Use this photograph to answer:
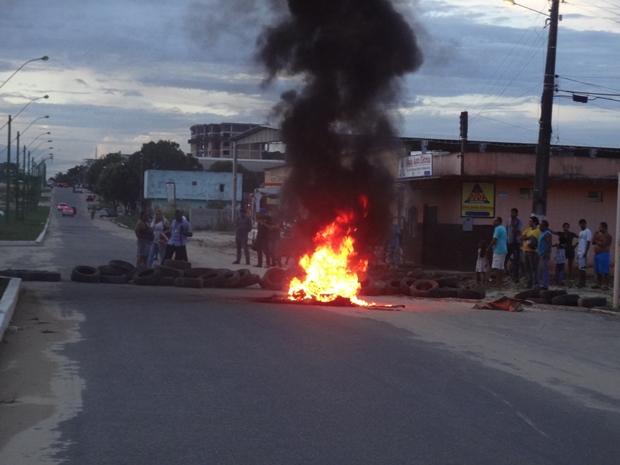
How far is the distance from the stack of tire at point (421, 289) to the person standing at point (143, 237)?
18.9ft

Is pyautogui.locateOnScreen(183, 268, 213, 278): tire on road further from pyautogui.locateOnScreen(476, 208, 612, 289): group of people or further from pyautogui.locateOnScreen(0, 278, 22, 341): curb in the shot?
pyautogui.locateOnScreen(476, 208, 612, 289): group of people

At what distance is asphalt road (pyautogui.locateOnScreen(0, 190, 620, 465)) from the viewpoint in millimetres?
6352

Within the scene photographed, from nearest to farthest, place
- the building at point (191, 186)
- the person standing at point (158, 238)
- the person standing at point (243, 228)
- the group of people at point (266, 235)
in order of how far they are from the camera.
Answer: the person standing at point (158, 238) < the group of people at point (266, 235) < the person standing at point (243, 228) < the building at point (191, 186)

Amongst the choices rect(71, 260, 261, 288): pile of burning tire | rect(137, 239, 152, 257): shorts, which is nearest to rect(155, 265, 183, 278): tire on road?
rect(71, 260, 261, 288): pile of burning tire

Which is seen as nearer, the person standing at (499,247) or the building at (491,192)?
the person standing at (499,247)

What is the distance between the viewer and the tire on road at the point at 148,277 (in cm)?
1883

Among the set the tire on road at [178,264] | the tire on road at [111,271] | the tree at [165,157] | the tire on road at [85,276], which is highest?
the tree at [165,157]

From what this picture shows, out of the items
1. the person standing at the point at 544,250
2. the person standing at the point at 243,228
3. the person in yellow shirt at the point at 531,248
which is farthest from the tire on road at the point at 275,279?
the person standing at the point at 243,228

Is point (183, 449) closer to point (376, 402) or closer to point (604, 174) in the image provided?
point (376, 402)

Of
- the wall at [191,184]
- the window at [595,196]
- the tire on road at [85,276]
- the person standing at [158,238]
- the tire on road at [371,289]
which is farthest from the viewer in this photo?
the wall at [191,184]

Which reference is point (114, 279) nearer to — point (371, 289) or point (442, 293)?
point (371, 289)

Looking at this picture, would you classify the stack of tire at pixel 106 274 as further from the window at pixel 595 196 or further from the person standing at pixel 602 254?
the window at pixel 595 196

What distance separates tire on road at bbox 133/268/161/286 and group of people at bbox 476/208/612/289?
7657mm

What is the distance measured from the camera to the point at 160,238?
22.4m
